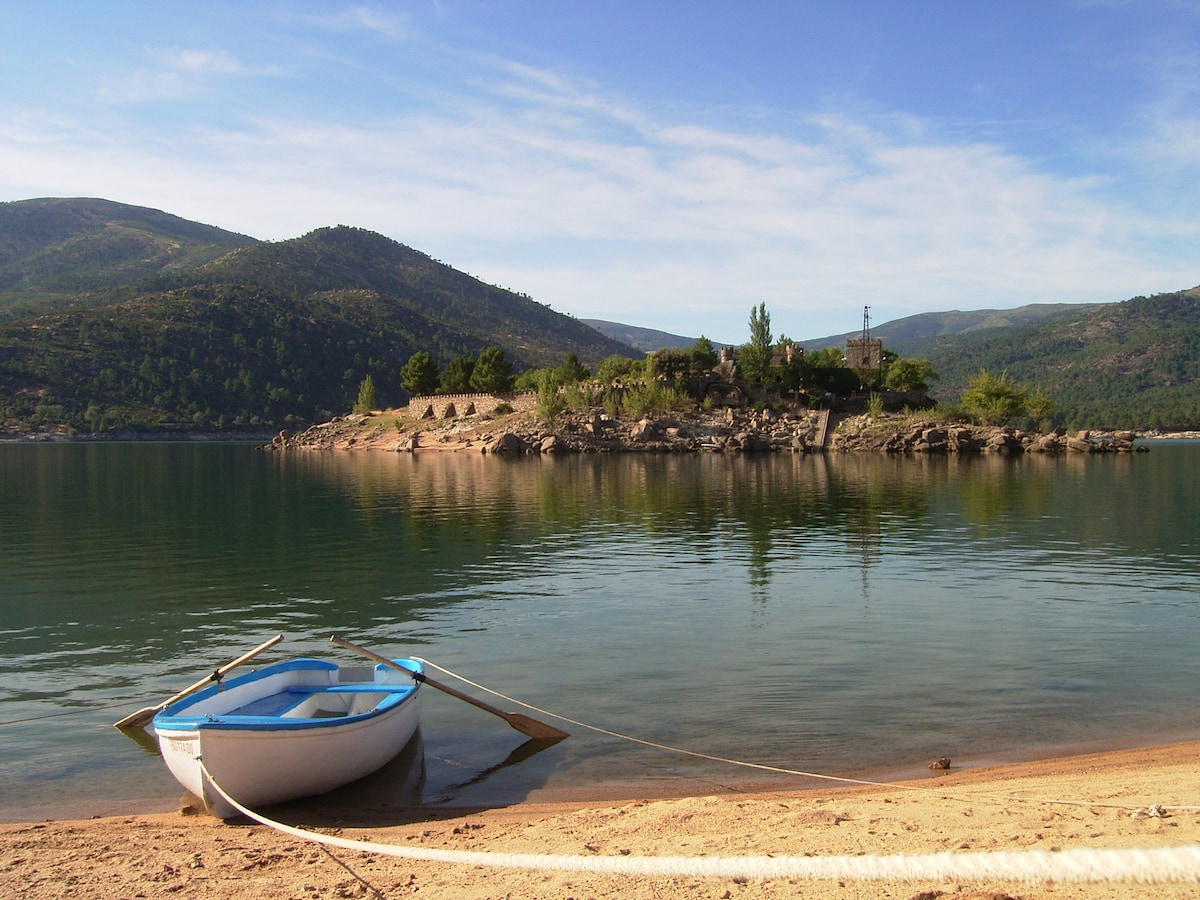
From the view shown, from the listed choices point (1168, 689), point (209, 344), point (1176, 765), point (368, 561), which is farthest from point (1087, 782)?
point (209, 344)

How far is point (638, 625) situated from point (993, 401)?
95.4m

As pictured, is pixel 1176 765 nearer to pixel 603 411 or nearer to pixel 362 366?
pixel 603 411

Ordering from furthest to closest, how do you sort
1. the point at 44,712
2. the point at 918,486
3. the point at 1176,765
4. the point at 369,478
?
the point at 369,478 → the point at 918,486 → the point at 44,712 → the point at 1176,765

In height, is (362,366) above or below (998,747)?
above

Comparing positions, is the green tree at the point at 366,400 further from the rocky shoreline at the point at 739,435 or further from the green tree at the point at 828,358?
the green tree at the point at 828,358

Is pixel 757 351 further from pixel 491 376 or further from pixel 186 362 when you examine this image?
pixel 186 362

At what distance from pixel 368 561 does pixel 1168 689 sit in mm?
22029

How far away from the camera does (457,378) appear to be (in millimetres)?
127500

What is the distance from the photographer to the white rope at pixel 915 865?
680 centimetres

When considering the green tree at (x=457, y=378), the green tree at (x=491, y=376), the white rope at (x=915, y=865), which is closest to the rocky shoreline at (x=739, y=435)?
the green tree at (x=491, y=376)

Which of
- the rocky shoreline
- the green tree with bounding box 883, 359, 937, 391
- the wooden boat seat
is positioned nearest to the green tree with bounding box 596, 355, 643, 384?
the rocky shoreline

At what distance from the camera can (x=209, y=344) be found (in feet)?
570

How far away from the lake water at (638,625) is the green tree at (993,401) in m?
58.2

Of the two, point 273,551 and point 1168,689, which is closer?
point 1168,689
